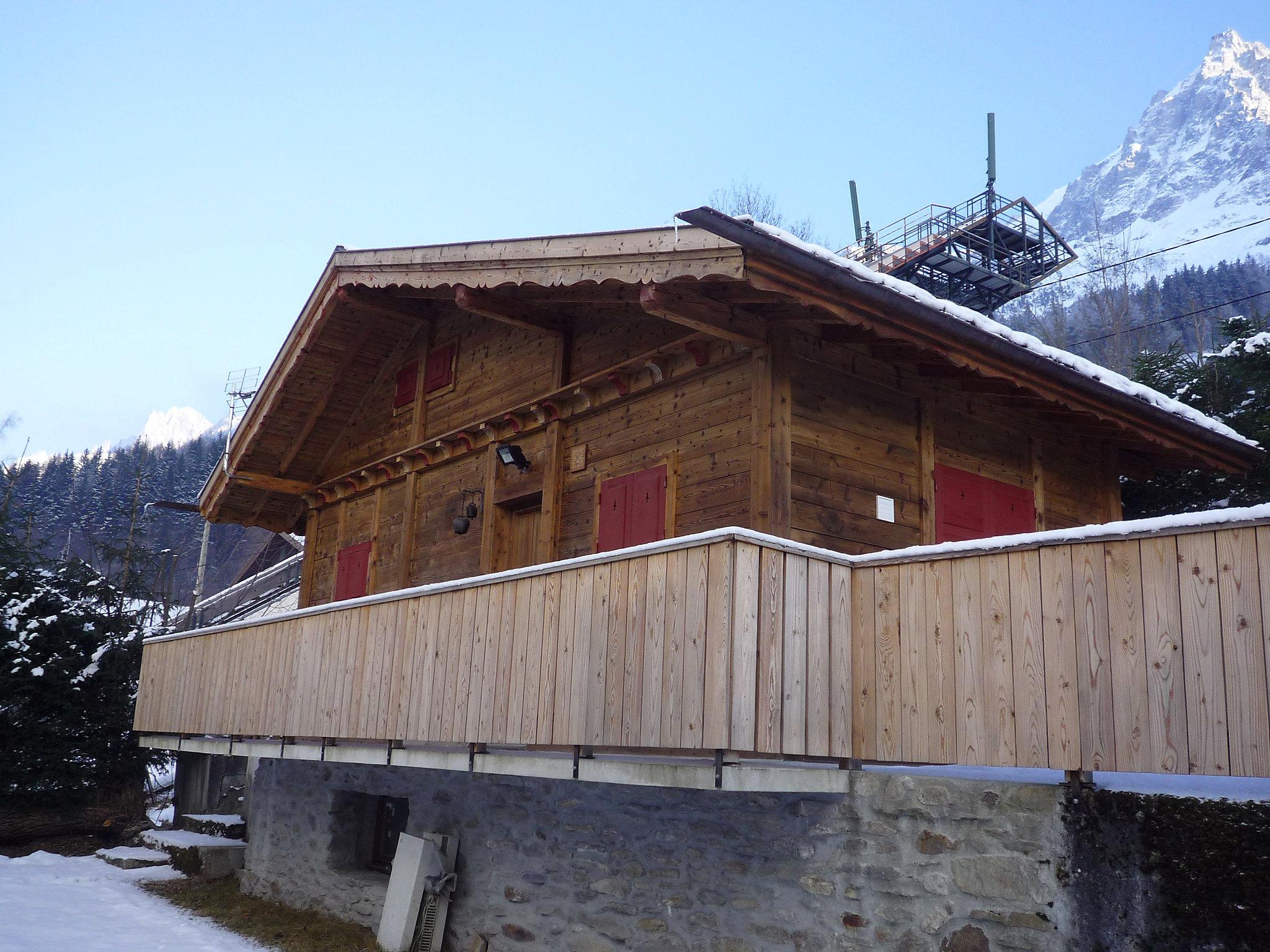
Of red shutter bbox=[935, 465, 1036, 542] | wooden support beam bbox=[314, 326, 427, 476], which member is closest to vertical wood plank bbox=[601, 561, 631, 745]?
red shutter bbox=[935, 465, 1036, 542]

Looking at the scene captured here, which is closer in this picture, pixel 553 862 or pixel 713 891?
pixel 713 891

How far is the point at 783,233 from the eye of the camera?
712 centimetres

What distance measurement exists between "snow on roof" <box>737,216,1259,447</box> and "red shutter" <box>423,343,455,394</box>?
18.3 feet

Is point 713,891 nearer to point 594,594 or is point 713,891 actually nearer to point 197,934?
point 594,594

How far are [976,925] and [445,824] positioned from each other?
17.0 ft

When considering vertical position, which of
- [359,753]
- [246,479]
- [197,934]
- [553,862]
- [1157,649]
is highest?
[246,479]

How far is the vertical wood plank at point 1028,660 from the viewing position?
5.46 metres

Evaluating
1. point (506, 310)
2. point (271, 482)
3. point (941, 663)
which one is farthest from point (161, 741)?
point (941, 663)

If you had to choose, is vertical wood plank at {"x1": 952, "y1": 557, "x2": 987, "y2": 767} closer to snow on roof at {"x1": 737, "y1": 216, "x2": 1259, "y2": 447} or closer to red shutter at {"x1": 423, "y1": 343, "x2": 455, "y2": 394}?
snow on roof at {"x1": 737, "y1": 216, "x2": 1259, "y2": 447}

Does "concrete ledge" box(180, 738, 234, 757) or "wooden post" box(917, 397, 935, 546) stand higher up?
Answer: "wooden post" box(917, 397, 935, 546)

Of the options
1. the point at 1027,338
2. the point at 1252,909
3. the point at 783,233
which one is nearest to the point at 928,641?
the point at 1252,909

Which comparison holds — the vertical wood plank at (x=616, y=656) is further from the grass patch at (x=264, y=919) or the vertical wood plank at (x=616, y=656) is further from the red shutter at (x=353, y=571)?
the red shutter at (x=353, y=571)

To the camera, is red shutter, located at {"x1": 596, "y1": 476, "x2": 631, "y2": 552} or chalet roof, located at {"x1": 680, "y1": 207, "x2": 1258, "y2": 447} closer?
chalet roof, located at {"x1": 680, "y1": 207, "x2": 1258, "y2": 447}

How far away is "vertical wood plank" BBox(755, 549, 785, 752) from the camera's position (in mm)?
5809
